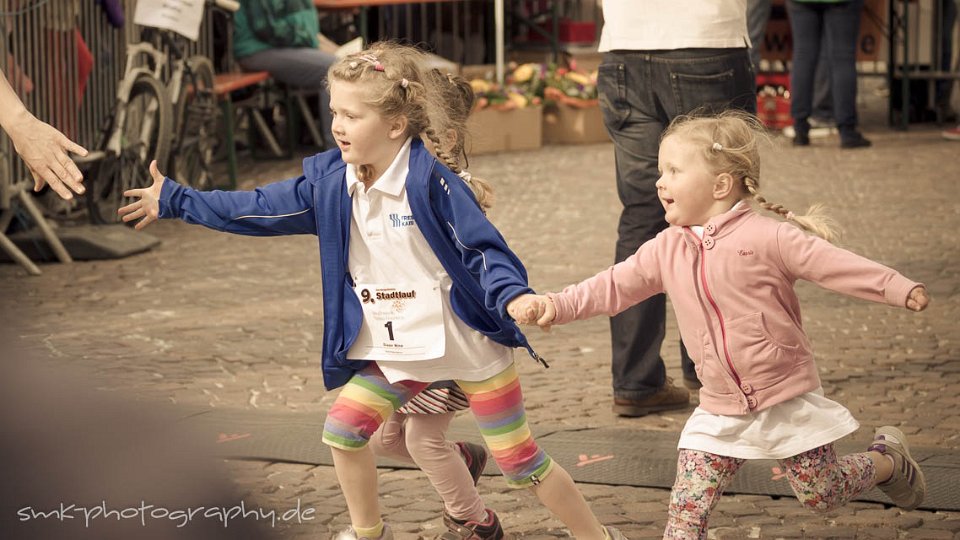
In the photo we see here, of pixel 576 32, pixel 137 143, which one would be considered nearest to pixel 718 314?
pixel 137 143

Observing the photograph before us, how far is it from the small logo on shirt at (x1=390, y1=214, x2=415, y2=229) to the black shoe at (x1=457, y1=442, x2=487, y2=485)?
68 cm

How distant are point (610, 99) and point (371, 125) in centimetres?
160

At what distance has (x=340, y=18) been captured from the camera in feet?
44.5

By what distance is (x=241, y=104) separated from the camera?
1140 centimetres

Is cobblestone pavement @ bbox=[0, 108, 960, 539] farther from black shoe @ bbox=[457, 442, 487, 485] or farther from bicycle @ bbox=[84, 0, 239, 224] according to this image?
bicycle @ bbox=[84, 0, 239, 224]

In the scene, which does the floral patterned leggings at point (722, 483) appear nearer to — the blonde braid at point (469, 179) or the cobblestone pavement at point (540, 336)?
the cobblestone pavement at point (540, 336)

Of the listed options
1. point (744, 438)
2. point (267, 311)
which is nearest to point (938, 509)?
point (744, 438)

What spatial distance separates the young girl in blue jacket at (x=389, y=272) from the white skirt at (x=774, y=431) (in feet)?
1.28

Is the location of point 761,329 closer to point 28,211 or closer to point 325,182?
point 325,182

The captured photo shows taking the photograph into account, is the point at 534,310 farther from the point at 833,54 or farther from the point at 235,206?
the point at 833,54

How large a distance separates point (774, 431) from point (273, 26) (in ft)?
26.9

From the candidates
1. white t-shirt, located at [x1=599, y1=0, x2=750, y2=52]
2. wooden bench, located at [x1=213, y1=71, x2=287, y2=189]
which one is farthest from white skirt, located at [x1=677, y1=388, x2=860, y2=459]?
wooden bench, located at [x1=213, y1=71, x2=287, y2=189]

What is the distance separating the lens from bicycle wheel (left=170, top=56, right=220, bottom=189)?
948 cm

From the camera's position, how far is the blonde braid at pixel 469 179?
11.5 feet
